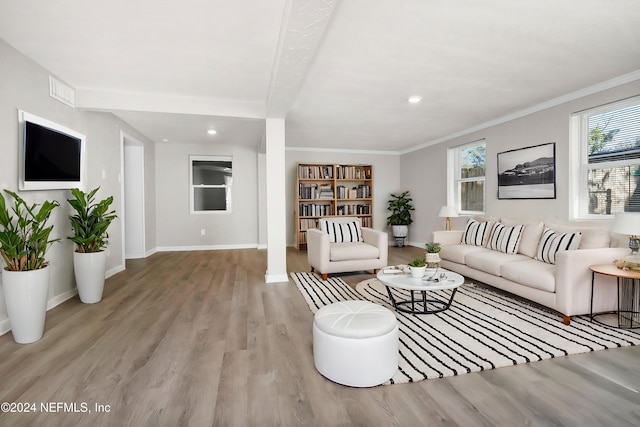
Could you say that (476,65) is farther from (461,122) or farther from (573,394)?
(573,394)

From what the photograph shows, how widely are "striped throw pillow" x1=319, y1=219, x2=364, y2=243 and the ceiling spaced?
1.60m

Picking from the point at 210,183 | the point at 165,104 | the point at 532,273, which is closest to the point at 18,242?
the point at 165,104

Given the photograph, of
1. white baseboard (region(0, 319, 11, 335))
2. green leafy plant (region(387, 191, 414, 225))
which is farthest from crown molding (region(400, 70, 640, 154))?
white baseboard (region(0, 319, 11, 335))

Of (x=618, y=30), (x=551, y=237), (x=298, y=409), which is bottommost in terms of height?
(x=298, y=409)

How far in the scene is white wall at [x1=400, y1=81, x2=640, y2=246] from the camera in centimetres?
376

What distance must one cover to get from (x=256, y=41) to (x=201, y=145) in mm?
4710

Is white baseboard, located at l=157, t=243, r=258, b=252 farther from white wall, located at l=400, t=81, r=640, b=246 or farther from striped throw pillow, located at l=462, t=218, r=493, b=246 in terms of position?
Answer: striped throw pillow, located at l=462, t=218, r=493, b=246

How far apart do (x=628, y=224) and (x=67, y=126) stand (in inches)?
207

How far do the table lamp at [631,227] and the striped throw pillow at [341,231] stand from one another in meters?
2.82

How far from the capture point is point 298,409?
1596 mm

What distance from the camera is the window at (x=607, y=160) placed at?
321cm

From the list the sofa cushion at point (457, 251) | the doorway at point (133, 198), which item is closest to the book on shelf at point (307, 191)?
the doorway at point (133, 198)

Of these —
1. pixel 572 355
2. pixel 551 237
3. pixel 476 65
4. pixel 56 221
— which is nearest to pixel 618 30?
pixel 476 65

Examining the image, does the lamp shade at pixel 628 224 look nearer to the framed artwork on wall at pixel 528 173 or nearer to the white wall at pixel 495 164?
the white wall at pixel 495 164
